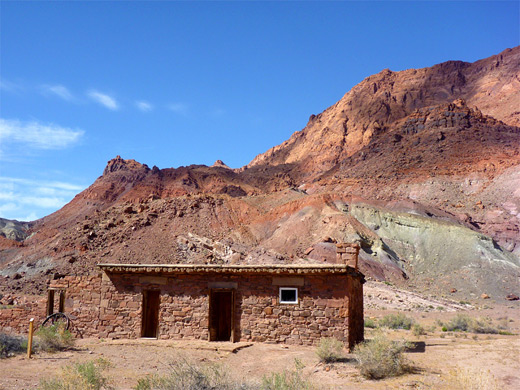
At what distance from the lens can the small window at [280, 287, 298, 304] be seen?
54.9 ft

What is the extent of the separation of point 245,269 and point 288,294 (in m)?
1.66

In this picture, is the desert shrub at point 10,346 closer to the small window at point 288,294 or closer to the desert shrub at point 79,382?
the desert shrub at point 79,382

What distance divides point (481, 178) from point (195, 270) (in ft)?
208

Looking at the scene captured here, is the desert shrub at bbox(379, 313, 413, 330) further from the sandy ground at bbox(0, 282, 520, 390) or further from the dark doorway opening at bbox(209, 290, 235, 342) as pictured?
the dark doorway opening at bbox(209, 290, 235, 342)

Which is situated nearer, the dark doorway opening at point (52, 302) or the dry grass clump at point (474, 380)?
the dry grass clump at point (474, 380)

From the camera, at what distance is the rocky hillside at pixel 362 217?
47.4m

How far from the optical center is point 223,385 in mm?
9242

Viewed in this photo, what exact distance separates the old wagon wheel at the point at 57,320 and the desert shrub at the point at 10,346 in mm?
2434

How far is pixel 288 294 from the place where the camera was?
16.8 m

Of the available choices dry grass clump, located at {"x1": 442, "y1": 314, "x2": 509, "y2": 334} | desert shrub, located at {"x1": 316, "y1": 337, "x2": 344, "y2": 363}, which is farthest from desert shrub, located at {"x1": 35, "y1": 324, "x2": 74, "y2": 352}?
dry grass clump, located at {"x1": 442, "y1": 314, "x2": 509, "y2": 334}

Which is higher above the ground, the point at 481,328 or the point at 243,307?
the point at 243,307

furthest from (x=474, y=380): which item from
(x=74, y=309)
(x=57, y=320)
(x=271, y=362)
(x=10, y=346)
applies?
(x=57, y=320)

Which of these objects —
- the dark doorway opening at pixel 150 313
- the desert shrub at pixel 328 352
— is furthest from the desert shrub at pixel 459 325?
the dark doorway opening at pixel 150 313

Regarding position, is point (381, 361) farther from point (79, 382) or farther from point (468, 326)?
point (468, 326)
